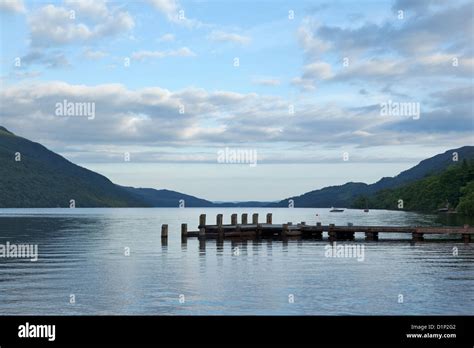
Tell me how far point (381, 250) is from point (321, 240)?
17.7m

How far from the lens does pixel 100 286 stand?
142 feet

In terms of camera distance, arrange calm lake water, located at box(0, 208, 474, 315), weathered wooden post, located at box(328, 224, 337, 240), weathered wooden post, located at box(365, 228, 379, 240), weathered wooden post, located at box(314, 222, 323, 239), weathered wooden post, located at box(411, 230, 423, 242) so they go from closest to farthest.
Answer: calm lake water, located at box(0, 208, 474, 315), weathered wooden post, located at box(411, 230, 423, 242), weathered wooden post, located at box(365, 228, 379, 240), weathered wooden post, located at box(328, 224, 337, 240), weathered wooden post, located at box(314, 222, 323, 239)

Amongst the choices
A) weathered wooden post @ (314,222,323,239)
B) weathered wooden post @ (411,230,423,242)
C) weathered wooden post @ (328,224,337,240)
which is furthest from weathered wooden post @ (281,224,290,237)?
weathered wooden post @ (411,230,423,242)

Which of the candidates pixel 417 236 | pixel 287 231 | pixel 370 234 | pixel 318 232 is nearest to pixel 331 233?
pixel 318 232

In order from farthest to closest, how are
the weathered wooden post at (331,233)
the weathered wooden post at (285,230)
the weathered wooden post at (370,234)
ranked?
the weathered wooden post at (285,230) < the weathered wooden post at (331,233) < the weathered wooden post at (370,234)

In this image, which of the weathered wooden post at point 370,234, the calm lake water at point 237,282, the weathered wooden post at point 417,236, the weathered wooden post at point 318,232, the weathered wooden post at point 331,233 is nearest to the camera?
the calm lake water at point 237,282

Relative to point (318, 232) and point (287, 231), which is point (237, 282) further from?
point (318, 232)

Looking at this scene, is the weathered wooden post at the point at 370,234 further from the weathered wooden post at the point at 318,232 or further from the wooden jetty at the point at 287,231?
the weathered wooden post at the point at 318,232

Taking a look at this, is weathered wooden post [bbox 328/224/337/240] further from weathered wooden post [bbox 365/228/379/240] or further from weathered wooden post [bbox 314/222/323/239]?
weathered wooden post [bbox 365/228/379/240]

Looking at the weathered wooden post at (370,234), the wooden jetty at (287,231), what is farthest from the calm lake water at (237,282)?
the weathered wooden post at (370,234)

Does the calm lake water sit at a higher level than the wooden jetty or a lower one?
lower

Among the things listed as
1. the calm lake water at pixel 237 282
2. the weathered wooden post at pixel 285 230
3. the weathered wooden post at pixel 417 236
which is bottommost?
the calm lake water at pixel 237 282
